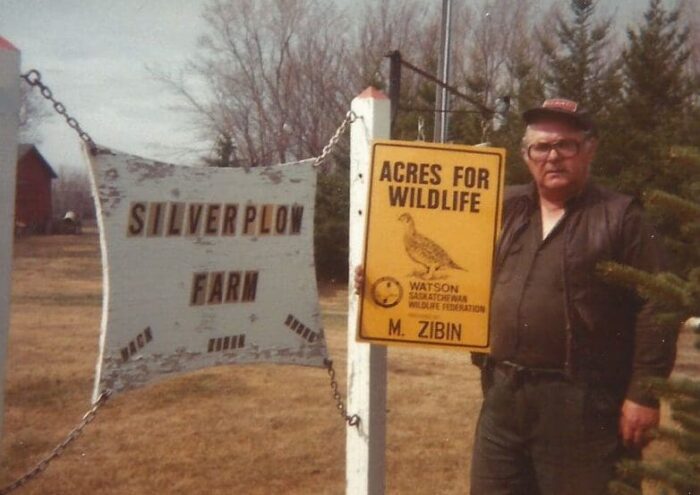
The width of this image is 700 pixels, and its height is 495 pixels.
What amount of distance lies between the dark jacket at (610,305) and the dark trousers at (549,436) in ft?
0.28

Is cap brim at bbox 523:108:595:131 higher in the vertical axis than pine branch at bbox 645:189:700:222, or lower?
higher

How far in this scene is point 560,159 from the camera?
9.48 ft

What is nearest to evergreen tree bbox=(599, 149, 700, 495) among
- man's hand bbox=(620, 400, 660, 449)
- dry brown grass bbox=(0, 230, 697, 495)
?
man's hand bbox=(620, 400, 660, 449)

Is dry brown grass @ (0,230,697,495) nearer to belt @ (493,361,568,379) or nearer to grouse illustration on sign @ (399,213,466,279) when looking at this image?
belt @ (493,361,568,379)

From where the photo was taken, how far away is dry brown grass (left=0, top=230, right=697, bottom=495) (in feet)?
16.4

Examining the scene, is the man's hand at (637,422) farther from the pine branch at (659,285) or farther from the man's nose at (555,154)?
the man's nose at (555,154)

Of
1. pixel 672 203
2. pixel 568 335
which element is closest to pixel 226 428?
pixel 568 335

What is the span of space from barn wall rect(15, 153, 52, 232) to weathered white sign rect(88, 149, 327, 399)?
40.8 metres

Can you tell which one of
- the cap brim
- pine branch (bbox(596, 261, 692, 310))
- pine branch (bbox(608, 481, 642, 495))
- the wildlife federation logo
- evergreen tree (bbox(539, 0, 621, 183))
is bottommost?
pine branch (bbox(608, 481, 642, 495))

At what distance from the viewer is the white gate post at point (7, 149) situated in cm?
207

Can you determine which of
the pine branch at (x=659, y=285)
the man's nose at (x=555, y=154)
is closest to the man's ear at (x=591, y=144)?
the man's nose at (x=555, y=154)

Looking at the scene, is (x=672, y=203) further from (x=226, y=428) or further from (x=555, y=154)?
(x=226, y=428)

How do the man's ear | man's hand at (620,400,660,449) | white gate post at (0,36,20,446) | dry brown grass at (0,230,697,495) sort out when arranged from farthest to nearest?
dry brown grass at (0,230,697,495) < the man's ear < man's hand at (620,400,660,449) < white gate post at (0,36,20,446)

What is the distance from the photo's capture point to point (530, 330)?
2836 mm
